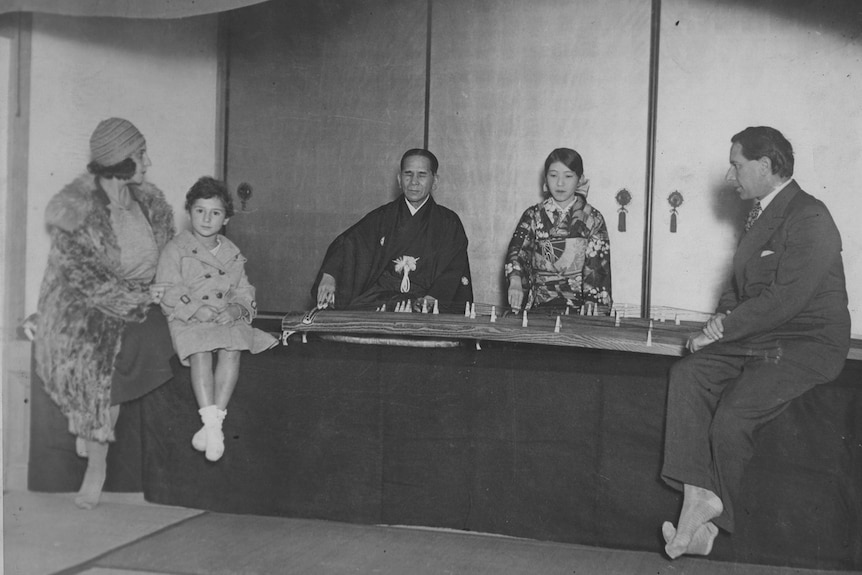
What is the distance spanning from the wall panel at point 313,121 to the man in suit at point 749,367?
2.53 metres

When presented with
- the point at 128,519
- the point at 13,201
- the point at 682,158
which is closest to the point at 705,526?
the point at 128,519

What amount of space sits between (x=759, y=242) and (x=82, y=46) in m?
2.66

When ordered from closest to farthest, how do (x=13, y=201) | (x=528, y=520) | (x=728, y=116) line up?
(x=528, y=520) → (x=13, y=201) → (x=728, y=116)

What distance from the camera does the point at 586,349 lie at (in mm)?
2877

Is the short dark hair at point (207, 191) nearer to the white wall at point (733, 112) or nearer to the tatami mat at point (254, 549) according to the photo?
the tatami mat at point (254, 549)

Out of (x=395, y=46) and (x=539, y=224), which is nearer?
(x=539, y=224)

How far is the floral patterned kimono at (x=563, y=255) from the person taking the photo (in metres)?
3.61

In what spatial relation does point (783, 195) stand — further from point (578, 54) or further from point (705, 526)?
point (578, 54)

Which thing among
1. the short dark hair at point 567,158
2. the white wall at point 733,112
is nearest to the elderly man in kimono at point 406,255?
the short dark hair at point 567,158

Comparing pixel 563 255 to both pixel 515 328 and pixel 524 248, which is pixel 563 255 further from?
pixel 515 328

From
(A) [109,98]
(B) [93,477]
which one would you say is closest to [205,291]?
(B) [93,477]

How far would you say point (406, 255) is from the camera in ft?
12.0

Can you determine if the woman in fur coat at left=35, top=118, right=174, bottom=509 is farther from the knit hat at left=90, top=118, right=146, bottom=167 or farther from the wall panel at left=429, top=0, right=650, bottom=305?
the wall panel at left=429, top=0, right=650, bottom=305

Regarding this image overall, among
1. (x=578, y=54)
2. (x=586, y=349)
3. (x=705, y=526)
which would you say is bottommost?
(x=705, y=526)
